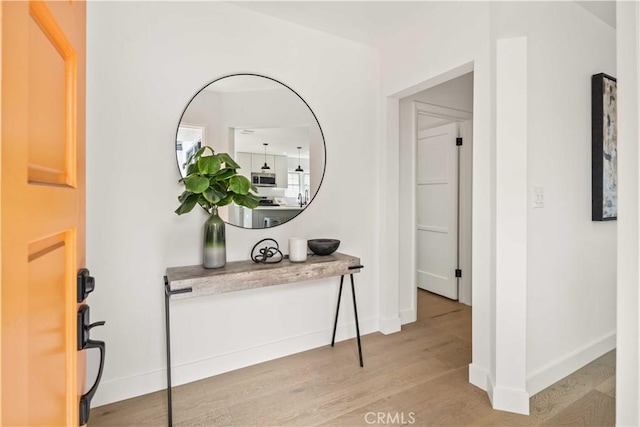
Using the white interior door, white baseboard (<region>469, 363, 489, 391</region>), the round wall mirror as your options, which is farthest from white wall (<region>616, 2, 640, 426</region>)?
the white interior door

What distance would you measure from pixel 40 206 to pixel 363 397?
1852 millimetres

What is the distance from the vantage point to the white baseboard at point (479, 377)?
6.17 ft

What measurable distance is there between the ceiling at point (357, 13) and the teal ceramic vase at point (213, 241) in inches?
56.4

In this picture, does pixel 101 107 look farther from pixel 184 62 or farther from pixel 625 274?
pixel 625 274

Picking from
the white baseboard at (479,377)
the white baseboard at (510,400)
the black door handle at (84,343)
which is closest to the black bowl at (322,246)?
the white baseboard at (479,377)

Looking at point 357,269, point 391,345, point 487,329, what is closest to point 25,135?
point 357,269

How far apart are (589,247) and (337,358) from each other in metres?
1.89

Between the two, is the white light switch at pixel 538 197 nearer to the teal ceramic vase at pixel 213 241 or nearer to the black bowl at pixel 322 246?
the black bowl at pixel 322 246

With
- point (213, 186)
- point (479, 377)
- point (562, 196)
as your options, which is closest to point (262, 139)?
point (213, 186)

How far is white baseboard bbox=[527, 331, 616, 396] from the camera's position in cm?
183

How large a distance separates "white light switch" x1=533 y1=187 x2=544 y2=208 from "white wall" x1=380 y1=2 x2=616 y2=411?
4 centimetres

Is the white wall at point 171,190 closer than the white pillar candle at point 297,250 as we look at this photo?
Yes

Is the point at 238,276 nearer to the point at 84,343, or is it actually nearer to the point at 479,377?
the point at 84,343

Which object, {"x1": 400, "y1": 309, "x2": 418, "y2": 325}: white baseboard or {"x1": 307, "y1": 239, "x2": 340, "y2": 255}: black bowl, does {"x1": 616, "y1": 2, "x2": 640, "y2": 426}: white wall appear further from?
{"x1": 400, "y1": 309, "x2": 418, "y2": 325}: white baseboard
